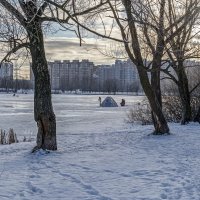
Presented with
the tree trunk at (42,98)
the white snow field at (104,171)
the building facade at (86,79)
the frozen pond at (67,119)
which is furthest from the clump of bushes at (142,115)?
the building facade at (86,79)

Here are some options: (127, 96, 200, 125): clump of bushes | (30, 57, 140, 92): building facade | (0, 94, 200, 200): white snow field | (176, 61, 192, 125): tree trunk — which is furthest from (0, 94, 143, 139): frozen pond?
(30, 57, 140, 92): building facade

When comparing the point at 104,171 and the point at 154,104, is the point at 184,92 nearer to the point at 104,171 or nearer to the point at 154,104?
the point at 154,104

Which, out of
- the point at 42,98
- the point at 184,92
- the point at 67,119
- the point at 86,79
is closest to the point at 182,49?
the point at 184,92

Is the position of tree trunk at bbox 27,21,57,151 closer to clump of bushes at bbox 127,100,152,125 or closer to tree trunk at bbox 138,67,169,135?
tree trunk at bbox 138,67,169,135

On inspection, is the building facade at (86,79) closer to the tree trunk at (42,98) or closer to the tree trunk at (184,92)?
the tree trunk at (184,92)

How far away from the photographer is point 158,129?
625 inches

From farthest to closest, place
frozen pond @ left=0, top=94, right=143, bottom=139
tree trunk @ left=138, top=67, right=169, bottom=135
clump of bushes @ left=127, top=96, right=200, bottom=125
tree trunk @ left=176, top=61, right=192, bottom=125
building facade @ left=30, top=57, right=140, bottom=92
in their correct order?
building facade @ left=30, top=57, right=140, bottom=92 < clump of bushes @ left=127, top=96, right=200, bottom=125 < frozen pond @ left=0, top=94, right=143, bottom=139 < tree trunk @ left=176, top=61, right=192, bottom=125 < tree trunk @ left=138, top=67, right=169, bottom=135

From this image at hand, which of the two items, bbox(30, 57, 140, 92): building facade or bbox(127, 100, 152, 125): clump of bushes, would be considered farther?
bbox(30, 57, 140, 92): building facade

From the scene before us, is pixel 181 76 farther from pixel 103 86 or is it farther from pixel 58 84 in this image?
pixel 58 84

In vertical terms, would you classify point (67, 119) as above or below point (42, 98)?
below

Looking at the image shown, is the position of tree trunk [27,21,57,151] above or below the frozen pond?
above

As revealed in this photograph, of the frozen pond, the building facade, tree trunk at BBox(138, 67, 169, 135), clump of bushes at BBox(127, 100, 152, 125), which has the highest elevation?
the building facade

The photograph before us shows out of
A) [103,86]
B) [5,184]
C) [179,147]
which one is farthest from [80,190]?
[103,86]

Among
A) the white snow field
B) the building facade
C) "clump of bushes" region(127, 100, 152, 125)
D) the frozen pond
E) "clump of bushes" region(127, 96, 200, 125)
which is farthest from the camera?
the building facade
